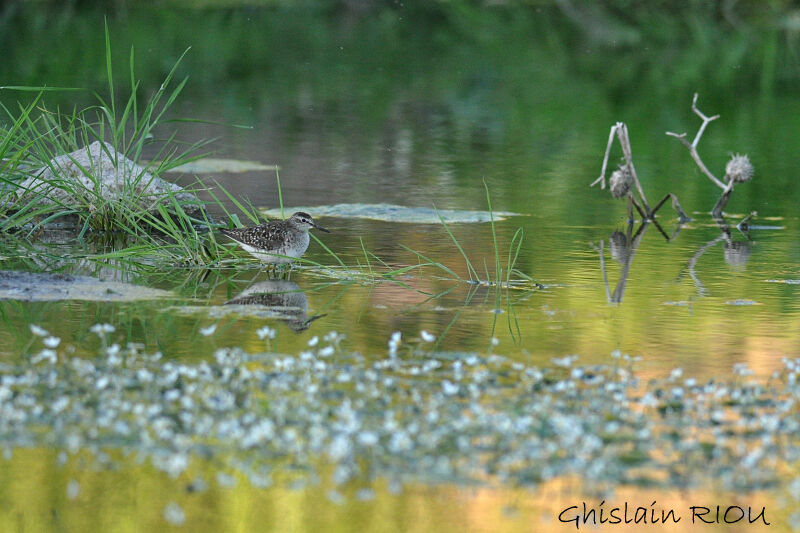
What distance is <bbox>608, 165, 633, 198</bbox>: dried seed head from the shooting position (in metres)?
13.1

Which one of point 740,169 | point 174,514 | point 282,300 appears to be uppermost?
point 174,514

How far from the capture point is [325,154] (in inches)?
725

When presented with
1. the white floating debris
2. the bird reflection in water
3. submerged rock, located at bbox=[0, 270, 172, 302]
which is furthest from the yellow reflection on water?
submerged rock, located at bbox=[0, 270, 172, 302]

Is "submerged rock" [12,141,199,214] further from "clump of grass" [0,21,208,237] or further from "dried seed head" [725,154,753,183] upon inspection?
"dried seed head" [725,154,753,183]

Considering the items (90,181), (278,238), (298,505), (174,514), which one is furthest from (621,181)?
(174,514)

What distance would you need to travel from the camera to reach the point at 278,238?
10359 millimetres

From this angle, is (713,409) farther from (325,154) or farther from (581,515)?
(325,154)

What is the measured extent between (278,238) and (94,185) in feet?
6.75

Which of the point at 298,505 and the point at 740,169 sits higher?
the point at 298,505

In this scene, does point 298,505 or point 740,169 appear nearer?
point 298,505

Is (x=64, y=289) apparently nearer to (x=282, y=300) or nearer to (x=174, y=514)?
(x=282, y=300)

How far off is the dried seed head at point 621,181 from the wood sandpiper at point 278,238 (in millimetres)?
3641

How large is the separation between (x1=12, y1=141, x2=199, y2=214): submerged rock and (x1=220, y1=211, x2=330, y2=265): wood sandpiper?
709 mm

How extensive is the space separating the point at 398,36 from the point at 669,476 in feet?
115
